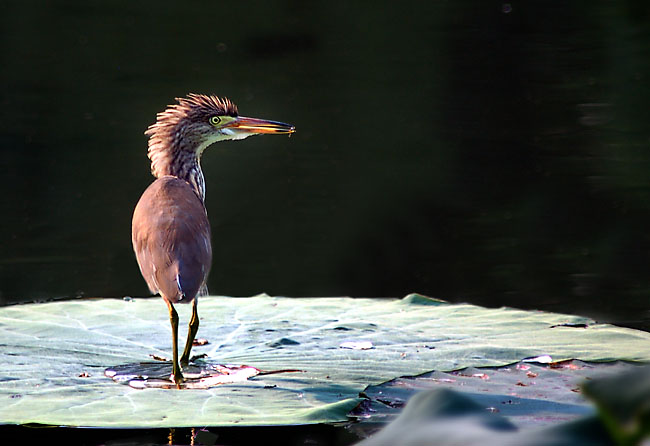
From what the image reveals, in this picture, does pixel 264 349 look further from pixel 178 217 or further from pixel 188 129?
pixel 188 129

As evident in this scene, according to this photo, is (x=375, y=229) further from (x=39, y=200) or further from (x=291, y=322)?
(x=291, y=322)

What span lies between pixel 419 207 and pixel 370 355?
13.3 ft

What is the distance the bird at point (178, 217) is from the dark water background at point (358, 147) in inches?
76.4

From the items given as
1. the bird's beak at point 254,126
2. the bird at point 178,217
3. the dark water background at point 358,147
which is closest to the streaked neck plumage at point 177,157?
the bird at point 178,217

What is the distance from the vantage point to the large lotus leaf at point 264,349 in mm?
2658

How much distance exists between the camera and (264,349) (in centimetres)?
341

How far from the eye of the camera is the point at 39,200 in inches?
287

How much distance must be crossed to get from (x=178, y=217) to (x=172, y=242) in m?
0.13

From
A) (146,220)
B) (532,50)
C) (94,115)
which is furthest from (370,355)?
(532,50)

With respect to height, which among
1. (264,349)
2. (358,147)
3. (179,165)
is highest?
(358,147)

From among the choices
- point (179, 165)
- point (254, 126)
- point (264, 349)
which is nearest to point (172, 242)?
point (264, 349)

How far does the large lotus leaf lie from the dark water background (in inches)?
59.3

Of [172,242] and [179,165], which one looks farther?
[179,165]

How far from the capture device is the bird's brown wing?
306 centimetres
